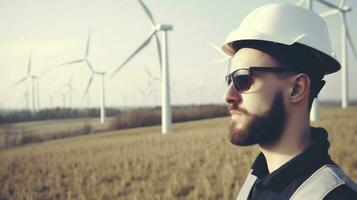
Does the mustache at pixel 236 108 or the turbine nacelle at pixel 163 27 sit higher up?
the turbine nacelle at pixel 163 27

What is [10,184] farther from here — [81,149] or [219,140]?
[219,140]

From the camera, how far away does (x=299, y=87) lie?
5.49 feet

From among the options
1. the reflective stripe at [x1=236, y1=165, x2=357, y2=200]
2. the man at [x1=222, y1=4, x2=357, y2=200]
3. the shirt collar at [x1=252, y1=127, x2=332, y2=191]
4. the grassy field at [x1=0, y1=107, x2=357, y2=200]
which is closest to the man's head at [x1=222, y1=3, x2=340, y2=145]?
Answer: the man at [x1=222, y1=4, x2=357, y2=200]

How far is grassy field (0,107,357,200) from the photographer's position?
6211 mm

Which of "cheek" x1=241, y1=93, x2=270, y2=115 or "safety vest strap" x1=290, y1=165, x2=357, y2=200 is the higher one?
"cheek" x1=241, y1=93, x2=270, y2=115

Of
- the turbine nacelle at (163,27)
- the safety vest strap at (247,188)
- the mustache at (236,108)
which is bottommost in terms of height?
the safety vest strap at (247,188)

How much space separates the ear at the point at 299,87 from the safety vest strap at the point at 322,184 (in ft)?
1.32

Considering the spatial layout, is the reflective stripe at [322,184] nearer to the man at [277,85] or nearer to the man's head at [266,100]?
the man at [277,85]

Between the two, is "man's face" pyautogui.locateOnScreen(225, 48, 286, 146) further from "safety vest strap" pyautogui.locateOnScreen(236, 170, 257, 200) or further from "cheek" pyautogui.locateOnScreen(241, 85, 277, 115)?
"safety vest strap" pyautogui.locateOnScreen(236, 170, 257, 200)

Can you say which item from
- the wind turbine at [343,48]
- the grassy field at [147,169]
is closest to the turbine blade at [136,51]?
the grassy field at [147,169]

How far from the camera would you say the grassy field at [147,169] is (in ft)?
20.4

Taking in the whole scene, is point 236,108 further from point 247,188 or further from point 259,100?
point 247,188

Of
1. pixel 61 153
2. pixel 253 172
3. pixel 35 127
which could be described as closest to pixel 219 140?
pixel 61 153

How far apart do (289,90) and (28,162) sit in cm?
823
